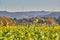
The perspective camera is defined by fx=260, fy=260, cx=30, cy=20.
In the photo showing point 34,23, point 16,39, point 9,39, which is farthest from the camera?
point 34,23

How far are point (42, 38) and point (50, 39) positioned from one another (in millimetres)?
330

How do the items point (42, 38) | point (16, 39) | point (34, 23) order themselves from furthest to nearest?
point (34, 23), point (42, 38), point (16, 39)

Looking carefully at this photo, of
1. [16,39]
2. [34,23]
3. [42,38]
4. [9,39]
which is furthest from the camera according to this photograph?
[34,23]

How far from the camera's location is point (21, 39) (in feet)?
15.5

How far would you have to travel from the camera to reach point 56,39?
15.6 feet

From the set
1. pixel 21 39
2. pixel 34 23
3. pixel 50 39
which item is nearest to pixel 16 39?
pixel 21 39

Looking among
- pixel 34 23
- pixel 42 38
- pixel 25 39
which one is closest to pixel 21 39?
pixel 25 39

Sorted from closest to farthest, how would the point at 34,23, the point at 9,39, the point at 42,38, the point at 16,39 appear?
the point at 9,39 < the point at 16,39 < the point at 42,38 < the point at 34,23

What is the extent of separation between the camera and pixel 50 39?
17.2 ft

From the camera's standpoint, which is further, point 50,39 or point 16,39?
point 50,39

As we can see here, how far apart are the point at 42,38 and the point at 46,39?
0.37ft

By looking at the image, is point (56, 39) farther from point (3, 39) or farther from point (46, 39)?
point (3, 39)

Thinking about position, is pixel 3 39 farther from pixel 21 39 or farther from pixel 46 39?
pixel 46 39

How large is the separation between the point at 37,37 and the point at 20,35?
1.11ft
